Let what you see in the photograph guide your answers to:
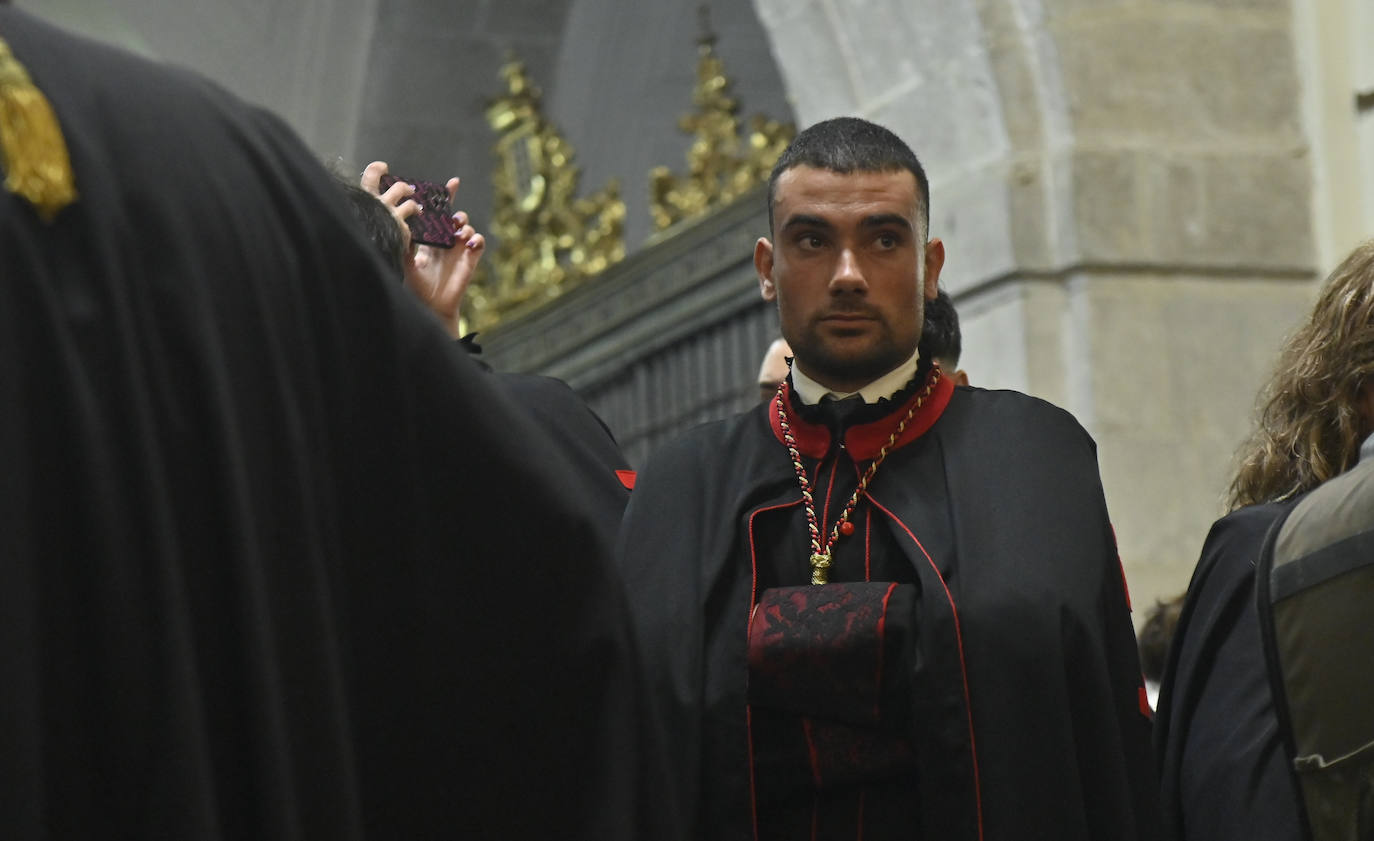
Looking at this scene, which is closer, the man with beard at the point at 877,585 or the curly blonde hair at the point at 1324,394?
the man with beard at the point at 877,585

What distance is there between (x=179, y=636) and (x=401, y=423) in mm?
190

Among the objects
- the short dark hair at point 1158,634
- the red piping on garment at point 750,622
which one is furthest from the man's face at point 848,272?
the short dark hair at point 1158,634

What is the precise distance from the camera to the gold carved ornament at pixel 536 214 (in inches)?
270

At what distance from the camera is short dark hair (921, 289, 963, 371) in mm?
2852

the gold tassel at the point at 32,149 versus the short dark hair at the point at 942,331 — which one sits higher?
the short dark hair at the point at 942,331

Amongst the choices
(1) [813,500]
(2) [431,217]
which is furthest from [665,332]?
(1) [813,500]

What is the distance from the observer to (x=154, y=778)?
100 cm

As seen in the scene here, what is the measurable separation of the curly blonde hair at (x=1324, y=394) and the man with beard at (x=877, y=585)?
0.89 ft

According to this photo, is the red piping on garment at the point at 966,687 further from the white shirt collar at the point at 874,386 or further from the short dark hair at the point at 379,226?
the short dark hair at the point at 379,226

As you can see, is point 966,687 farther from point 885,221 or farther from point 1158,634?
point 1158,634

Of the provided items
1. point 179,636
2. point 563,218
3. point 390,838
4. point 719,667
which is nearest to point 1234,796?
point 719,667

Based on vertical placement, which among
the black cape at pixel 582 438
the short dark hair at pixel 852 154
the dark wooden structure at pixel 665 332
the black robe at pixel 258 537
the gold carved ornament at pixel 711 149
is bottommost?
the black robe at pixel 258 537

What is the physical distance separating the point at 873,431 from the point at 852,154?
1.05ft

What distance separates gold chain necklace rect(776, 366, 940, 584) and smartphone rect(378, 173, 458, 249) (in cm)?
62
